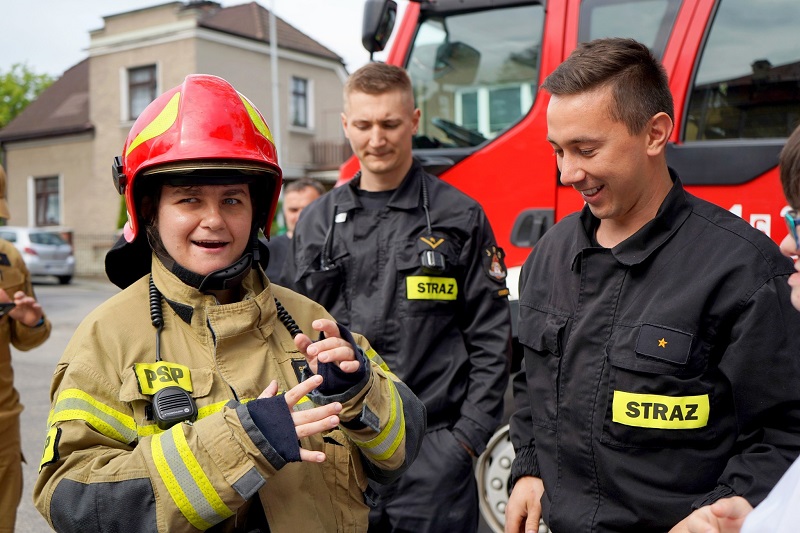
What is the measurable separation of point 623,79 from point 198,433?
1.28 meters

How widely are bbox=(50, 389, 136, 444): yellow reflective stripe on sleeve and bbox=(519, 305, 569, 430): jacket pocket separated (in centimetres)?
102

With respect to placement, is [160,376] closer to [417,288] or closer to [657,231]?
[657,231]

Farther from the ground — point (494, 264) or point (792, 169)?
point (792, 169)

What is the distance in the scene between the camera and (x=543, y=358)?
2.14 meters

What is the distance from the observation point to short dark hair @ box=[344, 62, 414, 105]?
3.29 m

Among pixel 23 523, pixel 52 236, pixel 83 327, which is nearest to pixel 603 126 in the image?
pixel 83 327

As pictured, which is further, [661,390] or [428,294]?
[428,294]

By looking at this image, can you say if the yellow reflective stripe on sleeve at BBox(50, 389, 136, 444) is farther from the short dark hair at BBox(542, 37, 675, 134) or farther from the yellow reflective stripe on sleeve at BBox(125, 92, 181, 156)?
the short dark hair at BBox(542, 37, 675, 134)

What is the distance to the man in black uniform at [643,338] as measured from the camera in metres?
1.76

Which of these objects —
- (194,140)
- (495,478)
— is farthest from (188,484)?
(495,478)

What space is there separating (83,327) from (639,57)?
1.48 meters

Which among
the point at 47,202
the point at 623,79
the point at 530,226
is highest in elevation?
the point at 623,79

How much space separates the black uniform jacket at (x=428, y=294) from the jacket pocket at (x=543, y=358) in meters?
0.86

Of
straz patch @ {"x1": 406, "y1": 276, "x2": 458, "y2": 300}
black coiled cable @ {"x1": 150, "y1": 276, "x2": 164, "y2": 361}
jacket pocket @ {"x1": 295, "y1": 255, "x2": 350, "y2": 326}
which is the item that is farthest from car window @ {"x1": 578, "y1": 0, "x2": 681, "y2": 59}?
black coiled cable @ {"x1": 150, "y1": 276, "x2": 164, "y2": 361}
